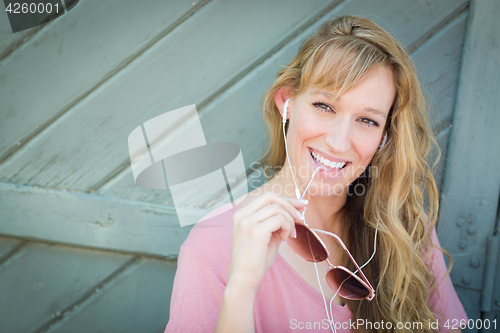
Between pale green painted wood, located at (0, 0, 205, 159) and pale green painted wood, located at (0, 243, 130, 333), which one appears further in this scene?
pale green painted wood, located at (0, 243, 130, 333)

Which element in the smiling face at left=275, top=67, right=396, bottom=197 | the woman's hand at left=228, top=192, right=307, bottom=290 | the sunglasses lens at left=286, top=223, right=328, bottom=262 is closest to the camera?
the woman's hand at left=228, top=192, right=307, bottom=290

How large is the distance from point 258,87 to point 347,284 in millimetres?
918

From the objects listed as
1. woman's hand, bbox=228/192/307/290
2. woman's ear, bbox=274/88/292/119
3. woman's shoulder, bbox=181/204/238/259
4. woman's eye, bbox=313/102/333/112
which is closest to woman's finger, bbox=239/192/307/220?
woman's hand, bbox=228/192/307/290

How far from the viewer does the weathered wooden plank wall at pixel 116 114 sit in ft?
5.00

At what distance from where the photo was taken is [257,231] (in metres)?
0.94

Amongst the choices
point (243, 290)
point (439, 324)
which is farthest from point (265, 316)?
point (439, 324)

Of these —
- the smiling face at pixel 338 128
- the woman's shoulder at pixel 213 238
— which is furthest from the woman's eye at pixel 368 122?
the woman's shoulder at pixel 213 238

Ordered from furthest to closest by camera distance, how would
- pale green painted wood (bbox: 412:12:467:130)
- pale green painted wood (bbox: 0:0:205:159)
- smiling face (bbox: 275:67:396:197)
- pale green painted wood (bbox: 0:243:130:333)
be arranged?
1. pale green painted wood (bbox: 412:12:467:130)
2. pale green painted wood (bbox: 0:243:130:333)
3. pale green painted wood (bbox: 0:0:205:159)
4. smiling face (bbox: 275:67:396:197)

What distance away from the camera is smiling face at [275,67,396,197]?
1.29m
